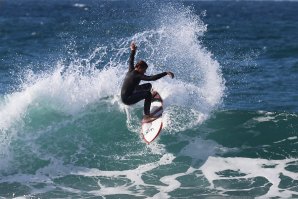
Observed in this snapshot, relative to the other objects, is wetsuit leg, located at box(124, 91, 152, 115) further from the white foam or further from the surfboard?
the white foam

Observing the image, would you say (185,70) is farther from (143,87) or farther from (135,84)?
(135,84)

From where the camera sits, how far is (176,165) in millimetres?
15492

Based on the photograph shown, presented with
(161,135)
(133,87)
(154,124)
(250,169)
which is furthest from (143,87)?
(250,169)

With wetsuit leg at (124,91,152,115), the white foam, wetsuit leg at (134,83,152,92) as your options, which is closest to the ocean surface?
the white foam

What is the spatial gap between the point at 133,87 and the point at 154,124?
142cm

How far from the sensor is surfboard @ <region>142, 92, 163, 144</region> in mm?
13995

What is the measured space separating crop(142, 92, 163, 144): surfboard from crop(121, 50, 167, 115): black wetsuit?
0.56m

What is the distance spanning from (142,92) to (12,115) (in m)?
5.28

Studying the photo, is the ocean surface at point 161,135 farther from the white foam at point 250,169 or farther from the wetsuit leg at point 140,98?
the wetsuit leg at point 140,98

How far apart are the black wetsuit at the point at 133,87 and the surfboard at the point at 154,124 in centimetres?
56

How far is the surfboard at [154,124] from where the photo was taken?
14.0 metres

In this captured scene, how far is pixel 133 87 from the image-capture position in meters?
13.1

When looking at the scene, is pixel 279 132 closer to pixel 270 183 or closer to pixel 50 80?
pixel 270 183

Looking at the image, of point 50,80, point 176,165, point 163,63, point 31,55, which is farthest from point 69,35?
point 176,165
